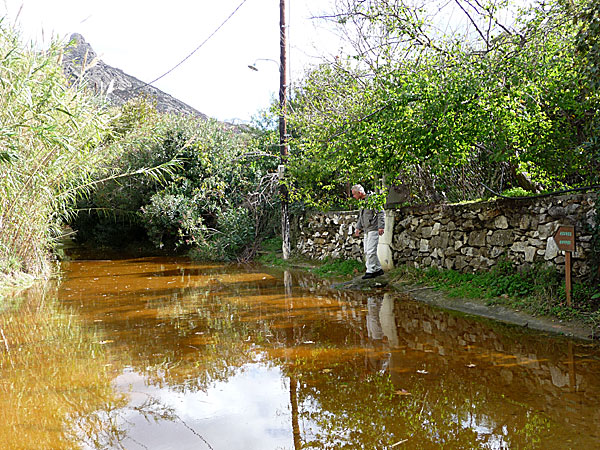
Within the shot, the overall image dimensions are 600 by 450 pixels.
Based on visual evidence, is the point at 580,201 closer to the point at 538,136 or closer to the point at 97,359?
the point at 538,136

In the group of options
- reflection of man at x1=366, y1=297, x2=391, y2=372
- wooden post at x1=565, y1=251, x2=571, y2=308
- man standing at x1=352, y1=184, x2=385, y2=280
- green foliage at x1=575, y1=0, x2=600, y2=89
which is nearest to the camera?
reflection of man at x1=366, y1=297, x2=391, y2=372

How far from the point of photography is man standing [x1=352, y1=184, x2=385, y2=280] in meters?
8.96

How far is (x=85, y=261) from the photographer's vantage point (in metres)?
15.9

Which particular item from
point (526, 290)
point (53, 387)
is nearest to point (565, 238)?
point (526, 290)

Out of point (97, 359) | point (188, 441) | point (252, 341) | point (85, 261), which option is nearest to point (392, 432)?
point (188, 441)

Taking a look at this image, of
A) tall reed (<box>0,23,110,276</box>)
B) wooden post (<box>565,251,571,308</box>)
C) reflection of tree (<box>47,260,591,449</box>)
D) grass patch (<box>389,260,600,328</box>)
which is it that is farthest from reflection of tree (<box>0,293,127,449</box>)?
wooden post (<box>565,251,571,308</box>)

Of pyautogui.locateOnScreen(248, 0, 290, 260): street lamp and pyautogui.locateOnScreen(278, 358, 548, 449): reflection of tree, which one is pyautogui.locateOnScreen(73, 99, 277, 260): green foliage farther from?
pyautogui.locateOnScreen(278, 358, 548, 449): reflection of tree

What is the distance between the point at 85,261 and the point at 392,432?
15022 millimetres

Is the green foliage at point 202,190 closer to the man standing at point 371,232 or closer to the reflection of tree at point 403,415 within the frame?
the man standing at point 371,232

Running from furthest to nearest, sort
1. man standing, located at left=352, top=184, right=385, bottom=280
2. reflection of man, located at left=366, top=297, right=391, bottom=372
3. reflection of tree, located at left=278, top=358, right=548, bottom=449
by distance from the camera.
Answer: man standing, located at left=352, top=184, right=385, bottom=280 < reflection of man, located at left=366, top=297, right=391, bottom=372 < reflection of tree, located at left=278, top=358, right=548, bottom=449

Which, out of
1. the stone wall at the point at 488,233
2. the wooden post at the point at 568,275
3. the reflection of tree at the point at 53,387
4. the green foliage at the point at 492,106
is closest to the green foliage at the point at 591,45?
the green foliage at the point at 492,106

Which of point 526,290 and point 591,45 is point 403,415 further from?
point 591,45

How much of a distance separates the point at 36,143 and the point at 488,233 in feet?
26.1

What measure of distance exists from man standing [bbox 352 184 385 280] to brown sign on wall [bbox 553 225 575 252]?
349cm
